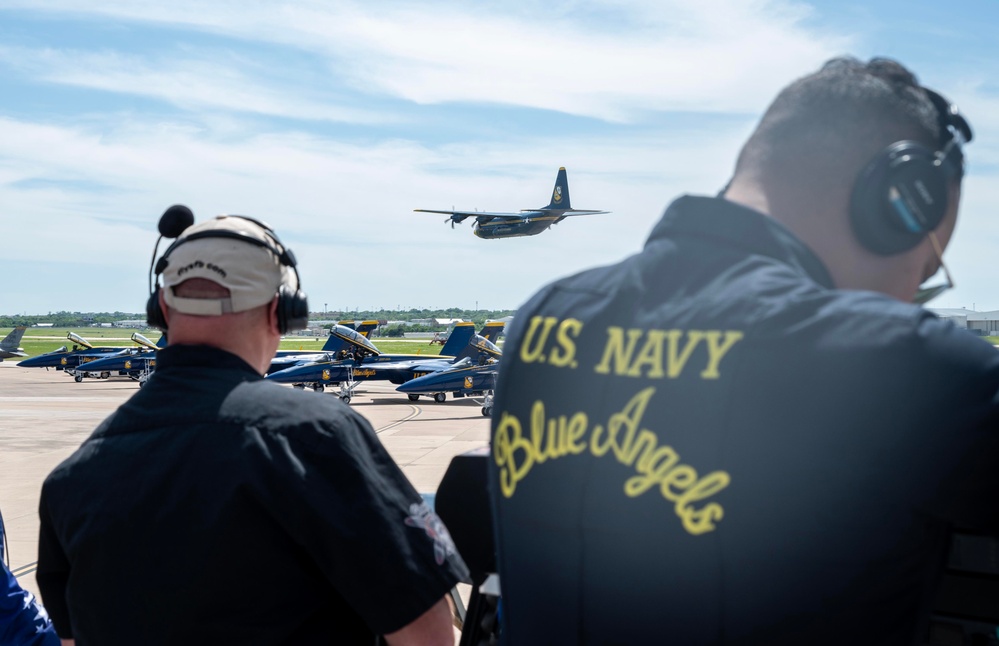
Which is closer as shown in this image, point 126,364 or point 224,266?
point 224,266

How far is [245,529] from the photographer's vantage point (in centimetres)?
182

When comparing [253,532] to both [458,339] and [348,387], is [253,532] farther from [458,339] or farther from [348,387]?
[458,339]

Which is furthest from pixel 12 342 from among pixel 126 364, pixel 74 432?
pixel 74 432

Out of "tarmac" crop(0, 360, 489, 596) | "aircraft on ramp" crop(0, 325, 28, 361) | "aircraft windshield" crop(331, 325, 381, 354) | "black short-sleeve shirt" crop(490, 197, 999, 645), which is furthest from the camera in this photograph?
"aircraft on ramp" crop(0, 325, 28, 361)

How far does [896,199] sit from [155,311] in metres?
1.97

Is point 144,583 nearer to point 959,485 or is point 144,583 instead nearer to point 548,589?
point 548,589

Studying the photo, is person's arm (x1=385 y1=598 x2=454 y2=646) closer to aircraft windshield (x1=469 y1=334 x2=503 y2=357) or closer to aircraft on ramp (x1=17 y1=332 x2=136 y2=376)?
aircraft windshield (x1=469 y1=334 x2=503 y2=357)

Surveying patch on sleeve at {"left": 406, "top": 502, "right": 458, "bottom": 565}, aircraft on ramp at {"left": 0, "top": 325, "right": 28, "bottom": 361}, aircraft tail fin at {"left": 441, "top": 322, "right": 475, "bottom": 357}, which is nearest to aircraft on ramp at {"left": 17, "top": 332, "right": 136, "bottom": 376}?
aircraft on ramp at {"left": 0, "top": 325, "right": 28, "bottom": 361}

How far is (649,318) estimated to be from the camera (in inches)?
49.3

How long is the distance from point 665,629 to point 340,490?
2.62 ft

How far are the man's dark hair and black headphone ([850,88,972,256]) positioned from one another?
0.03 metres

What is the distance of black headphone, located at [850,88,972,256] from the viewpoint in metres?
1.26

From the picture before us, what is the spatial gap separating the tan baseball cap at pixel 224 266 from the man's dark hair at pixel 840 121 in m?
1.27

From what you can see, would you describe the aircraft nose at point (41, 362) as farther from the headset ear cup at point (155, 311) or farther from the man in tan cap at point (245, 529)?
the man in tan cap at point (245, 529)
